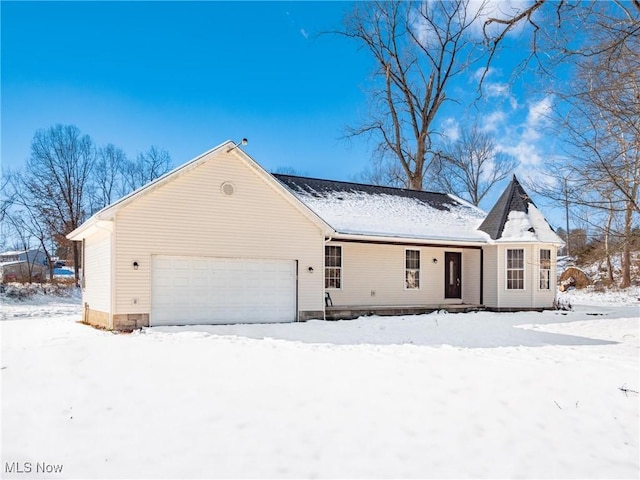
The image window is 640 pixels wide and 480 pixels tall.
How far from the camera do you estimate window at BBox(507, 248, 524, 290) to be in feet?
52.5

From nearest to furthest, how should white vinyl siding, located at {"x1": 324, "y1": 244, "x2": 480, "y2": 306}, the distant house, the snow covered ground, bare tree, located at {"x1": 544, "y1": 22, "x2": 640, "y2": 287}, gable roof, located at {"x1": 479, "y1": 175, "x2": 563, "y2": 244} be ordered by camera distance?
the snow covered ground < bare tree, located at {"x1": 544, "y1": 22, "x2": 640, "y2": 287} < white vinyl siding, located at {"x1": 324, "y1": 244, "x2": 480, "y2": 306} < gable roof, located at {"x1": 479, "y1": 175, "x2": 563, "y2": 244} < the distant house

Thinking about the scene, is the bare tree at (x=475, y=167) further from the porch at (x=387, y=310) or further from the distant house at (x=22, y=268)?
the distant house at (x=22, y=268)

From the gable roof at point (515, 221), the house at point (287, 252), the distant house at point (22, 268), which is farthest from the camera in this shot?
the distant house at point (22, 268)

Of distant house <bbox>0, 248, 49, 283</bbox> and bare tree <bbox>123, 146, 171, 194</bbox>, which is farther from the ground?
bare tree <bbox>123, 146, 171, 194</bbox>

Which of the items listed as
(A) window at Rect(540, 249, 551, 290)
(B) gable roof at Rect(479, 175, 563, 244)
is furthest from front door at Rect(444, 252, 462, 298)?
(A) window at Rect(540, 249, 551, 290)

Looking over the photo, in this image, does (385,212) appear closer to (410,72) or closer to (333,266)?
(333,266)

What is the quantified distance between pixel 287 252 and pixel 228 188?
7.67 feet

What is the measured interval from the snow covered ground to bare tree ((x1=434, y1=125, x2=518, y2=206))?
81.9ft

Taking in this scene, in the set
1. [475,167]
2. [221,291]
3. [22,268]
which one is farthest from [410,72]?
[22,268]

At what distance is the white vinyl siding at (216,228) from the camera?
10.4 meters

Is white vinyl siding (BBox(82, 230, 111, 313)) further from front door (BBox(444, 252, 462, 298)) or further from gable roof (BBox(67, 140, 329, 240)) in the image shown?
front door (BBox(444, 252, 462, 298))

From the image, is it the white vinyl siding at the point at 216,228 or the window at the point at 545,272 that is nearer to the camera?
the white vinyl siding at the point at 216,228

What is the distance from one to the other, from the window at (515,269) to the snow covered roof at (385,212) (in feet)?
3.59

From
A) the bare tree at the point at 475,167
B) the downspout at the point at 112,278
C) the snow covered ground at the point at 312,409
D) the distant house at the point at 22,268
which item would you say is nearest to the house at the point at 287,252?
the downspout at the point at 112,278
